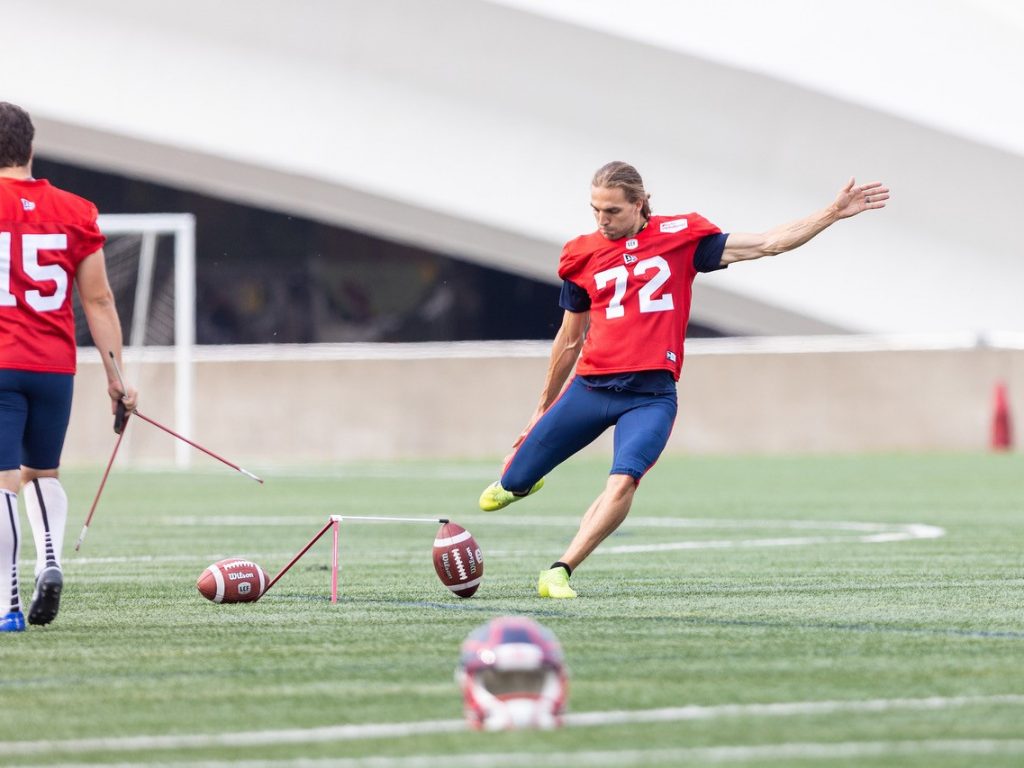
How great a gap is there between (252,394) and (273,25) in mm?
11560

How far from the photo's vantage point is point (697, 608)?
348 inches

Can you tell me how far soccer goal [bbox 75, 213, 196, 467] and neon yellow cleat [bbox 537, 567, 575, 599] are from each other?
19586 millimetres

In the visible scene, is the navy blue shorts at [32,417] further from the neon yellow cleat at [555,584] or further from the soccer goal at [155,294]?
the soccer goal at [155,294]

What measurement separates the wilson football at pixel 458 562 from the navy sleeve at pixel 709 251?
192cm

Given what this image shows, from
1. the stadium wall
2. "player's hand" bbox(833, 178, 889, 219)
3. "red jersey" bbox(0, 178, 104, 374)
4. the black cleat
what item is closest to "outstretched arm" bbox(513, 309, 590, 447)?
"player's hand" bbox(833, 178, 889, 219)

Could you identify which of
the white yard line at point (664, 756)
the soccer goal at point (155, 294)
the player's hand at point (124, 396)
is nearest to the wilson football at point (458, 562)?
the player's hand at point (124, 396)

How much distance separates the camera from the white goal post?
29281 mm

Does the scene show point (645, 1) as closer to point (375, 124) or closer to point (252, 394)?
point (375, 124)

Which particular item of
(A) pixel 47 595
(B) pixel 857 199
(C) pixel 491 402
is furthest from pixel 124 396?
(C) pixel 491 402

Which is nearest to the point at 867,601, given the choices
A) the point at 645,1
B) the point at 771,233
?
the point at 771,233

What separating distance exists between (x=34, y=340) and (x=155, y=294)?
2414cm

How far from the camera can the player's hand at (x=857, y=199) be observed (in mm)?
9578

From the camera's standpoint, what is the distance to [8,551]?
8.11 meters

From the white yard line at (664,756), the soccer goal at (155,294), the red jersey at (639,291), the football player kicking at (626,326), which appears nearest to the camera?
the white yard line at (664,756)
